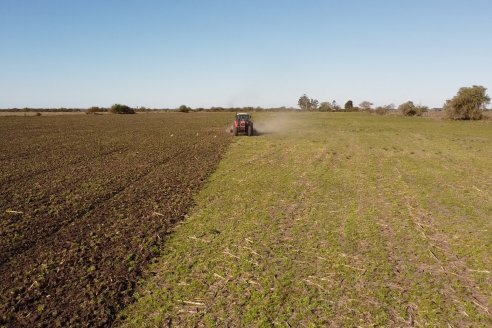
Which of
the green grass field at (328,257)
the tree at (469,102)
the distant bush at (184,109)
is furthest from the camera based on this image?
the distant bush at (184,109)

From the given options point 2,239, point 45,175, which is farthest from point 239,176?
point 2,239

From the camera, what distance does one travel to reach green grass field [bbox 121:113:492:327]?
17.0 feet

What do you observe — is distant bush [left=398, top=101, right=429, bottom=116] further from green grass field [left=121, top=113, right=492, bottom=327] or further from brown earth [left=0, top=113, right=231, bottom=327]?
brown earth [left=0, top=113, right=231, bottom=327]

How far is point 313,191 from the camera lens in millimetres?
12070

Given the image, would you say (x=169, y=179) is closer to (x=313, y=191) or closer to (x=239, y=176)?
(x=239, y=176)

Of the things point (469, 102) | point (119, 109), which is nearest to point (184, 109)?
point (119, 109)

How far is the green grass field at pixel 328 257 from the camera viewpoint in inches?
204

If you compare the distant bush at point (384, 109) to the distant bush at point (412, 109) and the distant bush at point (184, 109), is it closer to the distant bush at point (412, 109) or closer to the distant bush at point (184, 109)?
the distant bush at point (412, 109)

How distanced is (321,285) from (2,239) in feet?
21.9

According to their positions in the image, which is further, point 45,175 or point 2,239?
point 45,175

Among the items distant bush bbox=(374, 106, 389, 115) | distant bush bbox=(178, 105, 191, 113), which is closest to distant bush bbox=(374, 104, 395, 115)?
distant bush bbox=(374, 106, 389, 115)

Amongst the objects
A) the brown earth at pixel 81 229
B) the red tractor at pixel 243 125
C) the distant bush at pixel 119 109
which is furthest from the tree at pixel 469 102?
the distant bush at pixel 119 109

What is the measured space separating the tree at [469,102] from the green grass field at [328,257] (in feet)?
186

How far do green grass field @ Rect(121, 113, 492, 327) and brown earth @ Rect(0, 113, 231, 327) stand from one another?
0.57 meters
